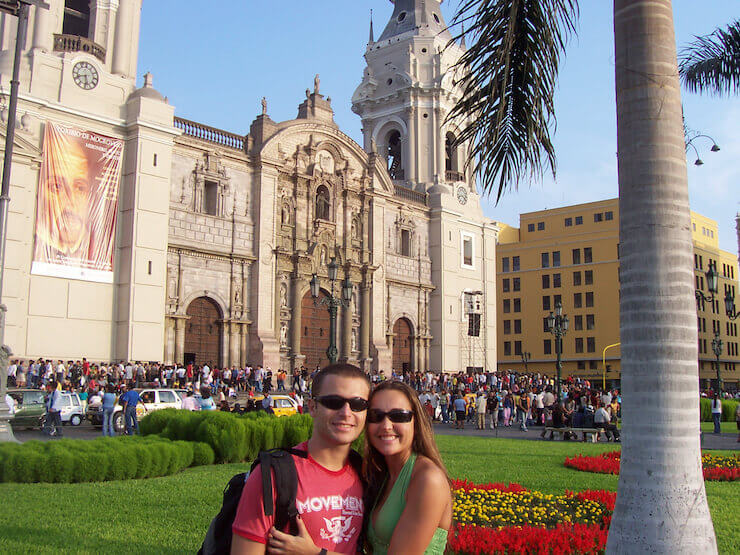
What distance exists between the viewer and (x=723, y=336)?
66.8m

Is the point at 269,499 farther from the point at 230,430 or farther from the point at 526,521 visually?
the point at 230,430

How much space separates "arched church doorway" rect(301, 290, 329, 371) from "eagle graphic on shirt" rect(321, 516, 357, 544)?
32.5 m

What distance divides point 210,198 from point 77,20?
998 cm

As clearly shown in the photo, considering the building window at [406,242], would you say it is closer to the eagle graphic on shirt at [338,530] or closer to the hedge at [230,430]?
the hedge at [230,430]

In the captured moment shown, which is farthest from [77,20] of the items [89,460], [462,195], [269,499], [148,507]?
[269,499]

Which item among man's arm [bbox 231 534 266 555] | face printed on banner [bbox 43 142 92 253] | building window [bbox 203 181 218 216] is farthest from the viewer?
building window [bbox 203 181 218 216]

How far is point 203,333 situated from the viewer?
3161cm

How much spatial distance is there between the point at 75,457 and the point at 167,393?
426 inches

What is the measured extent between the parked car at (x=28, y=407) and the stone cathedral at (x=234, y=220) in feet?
14.9

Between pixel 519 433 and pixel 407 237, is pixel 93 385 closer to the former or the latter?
pixel 519 433

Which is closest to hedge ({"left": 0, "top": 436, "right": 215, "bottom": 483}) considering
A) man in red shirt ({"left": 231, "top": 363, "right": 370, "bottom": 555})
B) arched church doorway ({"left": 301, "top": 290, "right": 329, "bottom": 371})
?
man in red shirt ({"left": 231, "top": 363, "right": 370, "bottom": 555})

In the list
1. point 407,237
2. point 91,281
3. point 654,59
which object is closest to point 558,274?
point 407,237

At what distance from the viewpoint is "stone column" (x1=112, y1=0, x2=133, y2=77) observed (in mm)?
29953

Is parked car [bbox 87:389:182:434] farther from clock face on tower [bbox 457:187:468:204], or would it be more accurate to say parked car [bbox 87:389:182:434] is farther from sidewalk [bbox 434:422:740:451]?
clock face on tower [bbox 457:187:468:204]
